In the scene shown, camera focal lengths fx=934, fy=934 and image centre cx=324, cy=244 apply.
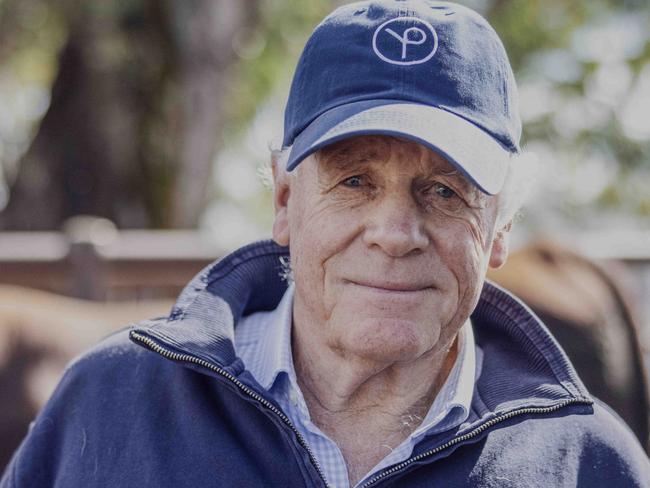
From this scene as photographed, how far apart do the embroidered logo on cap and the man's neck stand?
0.54 metres

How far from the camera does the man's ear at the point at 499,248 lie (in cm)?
188

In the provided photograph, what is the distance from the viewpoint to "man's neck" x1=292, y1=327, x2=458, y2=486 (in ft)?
5.82

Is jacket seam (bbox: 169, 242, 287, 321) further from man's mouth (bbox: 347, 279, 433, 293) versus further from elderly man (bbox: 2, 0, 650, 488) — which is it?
man's mouth (bbox: 347, 279, 433, 293)

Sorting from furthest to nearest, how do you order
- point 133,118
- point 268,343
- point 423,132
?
point 133,118 < point 268,343 < point 423,132

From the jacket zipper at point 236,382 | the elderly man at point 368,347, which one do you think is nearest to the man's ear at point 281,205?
the elderly man at point 368,347

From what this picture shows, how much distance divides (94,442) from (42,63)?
11.4 m

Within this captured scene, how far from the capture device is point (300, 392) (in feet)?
5.86

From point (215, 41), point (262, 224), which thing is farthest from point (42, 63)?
point (262, 224)

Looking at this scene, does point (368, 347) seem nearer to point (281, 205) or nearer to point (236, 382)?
point (236, 382)

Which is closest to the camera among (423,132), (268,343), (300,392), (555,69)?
(423,132)

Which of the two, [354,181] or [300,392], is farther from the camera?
[300,392]

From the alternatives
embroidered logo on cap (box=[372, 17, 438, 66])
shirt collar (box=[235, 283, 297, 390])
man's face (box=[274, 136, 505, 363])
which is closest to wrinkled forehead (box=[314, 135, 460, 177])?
man's face (box=[274, 136, 505, 363])

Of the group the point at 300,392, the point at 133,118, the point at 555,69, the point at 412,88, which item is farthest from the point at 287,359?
the point at 555,69

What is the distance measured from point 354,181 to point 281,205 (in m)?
0.25
